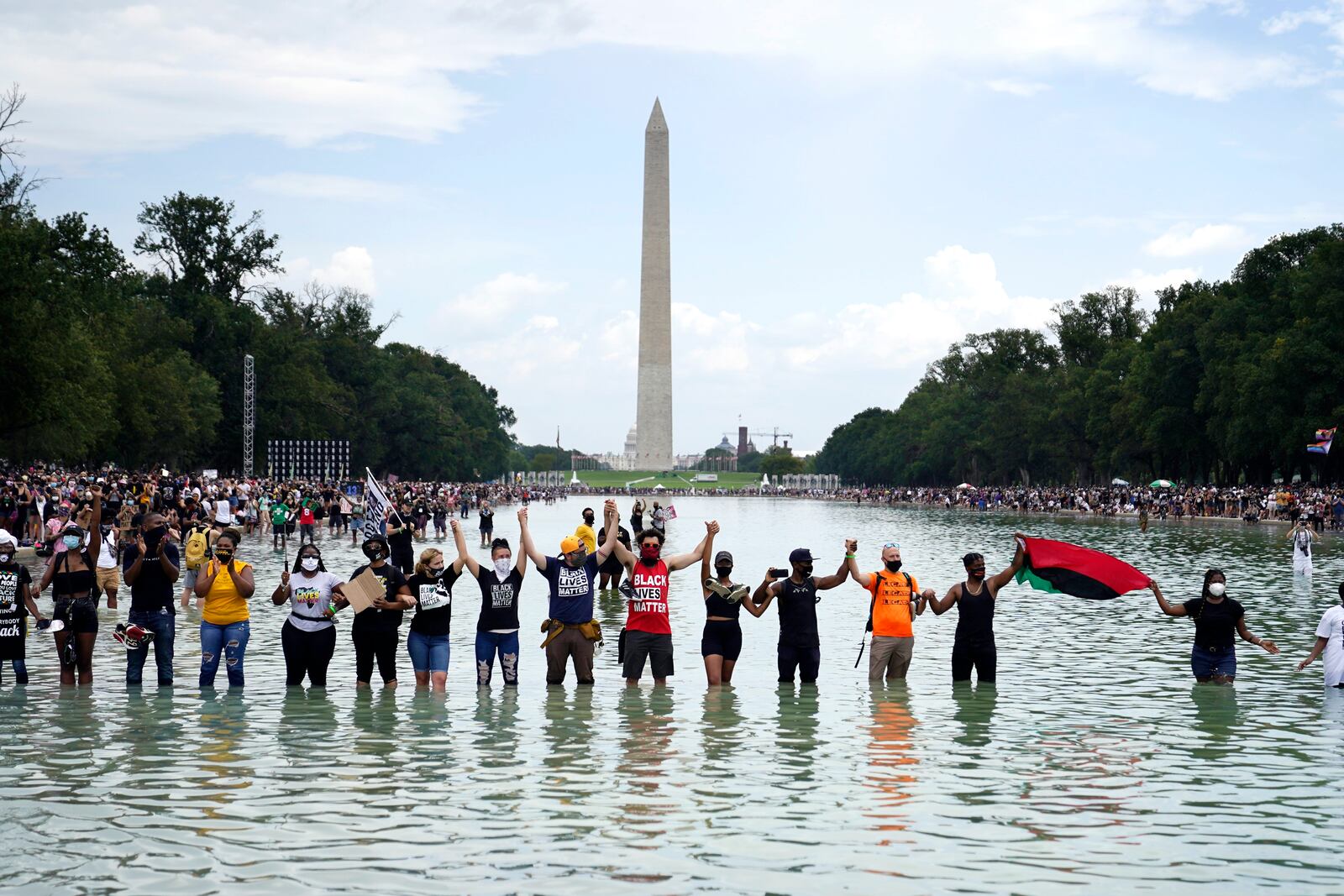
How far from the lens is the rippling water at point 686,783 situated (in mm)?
7762

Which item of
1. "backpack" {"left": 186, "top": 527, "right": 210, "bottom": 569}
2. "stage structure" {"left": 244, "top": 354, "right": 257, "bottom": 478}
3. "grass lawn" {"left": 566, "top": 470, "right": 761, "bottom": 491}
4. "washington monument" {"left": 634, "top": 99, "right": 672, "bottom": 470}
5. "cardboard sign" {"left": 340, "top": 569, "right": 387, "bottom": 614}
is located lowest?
"cardboard sign" {"left": 340, "top": 569, "right": 387, "bottom": 614}

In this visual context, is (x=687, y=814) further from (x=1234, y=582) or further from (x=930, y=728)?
(x=1234, y=582)

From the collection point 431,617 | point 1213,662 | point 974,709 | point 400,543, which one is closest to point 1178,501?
point 400,543

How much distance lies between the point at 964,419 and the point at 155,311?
8282 centimetres

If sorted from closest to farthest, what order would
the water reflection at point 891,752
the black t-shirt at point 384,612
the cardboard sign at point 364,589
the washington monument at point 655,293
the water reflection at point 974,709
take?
the water reflection at point 891,752, the water reflection at point 974,709, the cardboard sign at point 364,589, the black t-shirt at point 384,612, the washington monument at point 655,293

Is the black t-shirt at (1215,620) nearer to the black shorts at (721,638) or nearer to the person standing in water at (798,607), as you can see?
the person standing in water at (798,607)

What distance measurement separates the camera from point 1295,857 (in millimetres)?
8109

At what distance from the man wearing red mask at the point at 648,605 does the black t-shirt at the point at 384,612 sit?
1857 millimetres

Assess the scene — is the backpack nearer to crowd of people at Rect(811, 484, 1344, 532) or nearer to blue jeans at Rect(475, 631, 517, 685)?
blue jeans at Rect(475, 631, 517, 685)

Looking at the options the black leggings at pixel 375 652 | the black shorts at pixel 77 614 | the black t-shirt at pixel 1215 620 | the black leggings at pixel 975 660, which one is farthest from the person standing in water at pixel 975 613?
the black shorts at pixel 77 614

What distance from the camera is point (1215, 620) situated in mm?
13953

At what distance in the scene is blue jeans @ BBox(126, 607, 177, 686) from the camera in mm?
13602

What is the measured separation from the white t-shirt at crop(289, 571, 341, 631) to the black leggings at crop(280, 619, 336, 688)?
17 centimetres

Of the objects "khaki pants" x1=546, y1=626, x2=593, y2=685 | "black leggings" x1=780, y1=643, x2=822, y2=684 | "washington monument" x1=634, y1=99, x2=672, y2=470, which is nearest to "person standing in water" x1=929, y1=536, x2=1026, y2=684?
"black leggings" x1=780, y1=643, x2=822, y2=684
